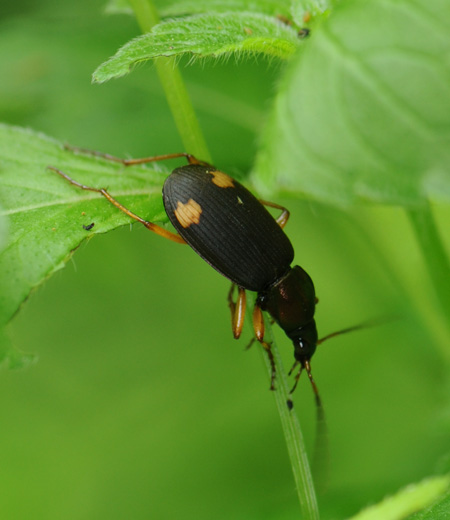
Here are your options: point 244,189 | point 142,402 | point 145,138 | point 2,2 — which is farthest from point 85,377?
point 2,2

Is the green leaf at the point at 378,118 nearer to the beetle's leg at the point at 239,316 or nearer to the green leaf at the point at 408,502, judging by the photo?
the green leaf at the point at 408,502

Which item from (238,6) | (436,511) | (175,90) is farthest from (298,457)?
(238,6)

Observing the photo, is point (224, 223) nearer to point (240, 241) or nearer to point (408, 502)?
point (240, 241)

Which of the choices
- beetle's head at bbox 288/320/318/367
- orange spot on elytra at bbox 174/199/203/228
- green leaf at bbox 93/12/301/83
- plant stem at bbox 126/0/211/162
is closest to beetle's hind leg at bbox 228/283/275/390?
beetle's head at bbox 288/320/318/367

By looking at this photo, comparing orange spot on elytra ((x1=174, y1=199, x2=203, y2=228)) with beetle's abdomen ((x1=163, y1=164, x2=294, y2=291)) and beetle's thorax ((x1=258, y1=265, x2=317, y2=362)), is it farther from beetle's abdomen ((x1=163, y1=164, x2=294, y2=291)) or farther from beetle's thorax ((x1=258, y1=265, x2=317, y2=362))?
beetle's thorax ((x1=258, y1=265, x2=317, y2=362))

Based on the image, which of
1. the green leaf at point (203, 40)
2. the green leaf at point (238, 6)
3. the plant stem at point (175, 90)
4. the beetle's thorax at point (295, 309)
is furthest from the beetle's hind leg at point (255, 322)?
the green leaf at point (238, 6)
